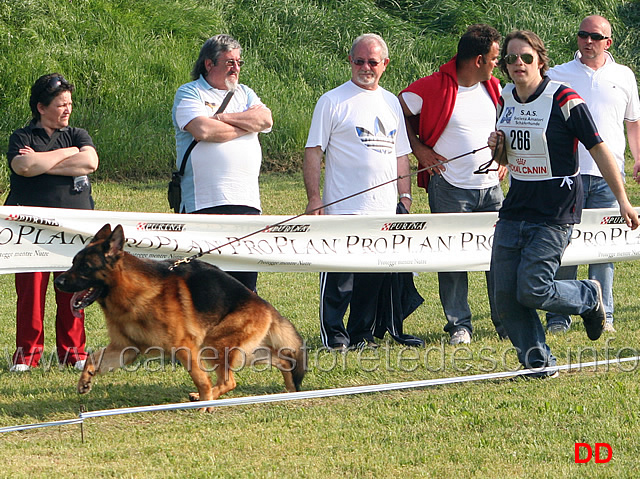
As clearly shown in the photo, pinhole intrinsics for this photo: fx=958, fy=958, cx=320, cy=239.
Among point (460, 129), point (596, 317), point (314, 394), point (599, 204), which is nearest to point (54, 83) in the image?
point (314, 394)

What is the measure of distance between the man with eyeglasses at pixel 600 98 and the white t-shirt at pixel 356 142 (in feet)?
4.85

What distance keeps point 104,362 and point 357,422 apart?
145 centimetres

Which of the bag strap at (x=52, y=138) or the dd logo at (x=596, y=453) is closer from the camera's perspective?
the dd logo at (x=596, y=453)

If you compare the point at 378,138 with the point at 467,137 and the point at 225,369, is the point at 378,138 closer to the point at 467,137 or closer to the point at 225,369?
the point at 467,137

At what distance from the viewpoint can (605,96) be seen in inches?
284

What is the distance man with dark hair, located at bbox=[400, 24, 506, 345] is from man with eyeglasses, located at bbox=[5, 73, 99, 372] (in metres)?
2.46

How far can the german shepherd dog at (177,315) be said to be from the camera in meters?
5.23

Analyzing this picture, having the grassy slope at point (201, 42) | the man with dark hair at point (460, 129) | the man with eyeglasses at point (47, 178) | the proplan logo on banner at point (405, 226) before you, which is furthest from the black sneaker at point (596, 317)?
the grassy slope at point (201, 42)

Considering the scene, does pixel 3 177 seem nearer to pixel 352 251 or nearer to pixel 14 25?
pixel 14 25

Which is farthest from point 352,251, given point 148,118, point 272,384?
point 148,118

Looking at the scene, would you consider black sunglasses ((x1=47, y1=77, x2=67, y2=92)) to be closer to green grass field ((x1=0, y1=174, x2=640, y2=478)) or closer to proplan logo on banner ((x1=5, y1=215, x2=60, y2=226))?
proplan logo on banner ((x1=5, y1=215, x2=60, y2=226))

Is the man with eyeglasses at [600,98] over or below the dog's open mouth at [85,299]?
over

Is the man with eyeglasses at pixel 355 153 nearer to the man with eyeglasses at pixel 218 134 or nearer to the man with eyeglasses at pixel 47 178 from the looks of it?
the man with eyeglasses at pixel 218 134

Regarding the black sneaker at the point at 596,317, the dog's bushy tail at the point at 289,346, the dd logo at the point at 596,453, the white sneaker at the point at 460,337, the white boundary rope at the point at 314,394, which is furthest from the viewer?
the white sneaker at the point at 460,337
